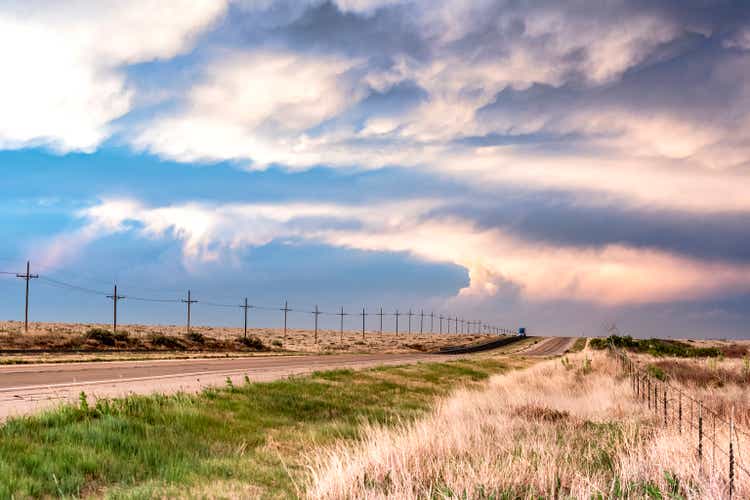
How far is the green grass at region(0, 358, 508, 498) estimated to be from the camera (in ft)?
25.4

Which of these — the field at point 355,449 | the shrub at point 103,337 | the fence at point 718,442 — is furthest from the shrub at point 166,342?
the fence at point 718,442

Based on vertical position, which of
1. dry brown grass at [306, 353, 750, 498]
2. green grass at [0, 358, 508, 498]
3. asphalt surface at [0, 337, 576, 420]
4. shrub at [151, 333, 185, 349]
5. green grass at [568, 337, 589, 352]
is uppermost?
dry brown grass at [306, 353, 750, 498]

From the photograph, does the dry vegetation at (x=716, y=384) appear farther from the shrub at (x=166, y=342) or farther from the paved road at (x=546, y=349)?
the paved road at (x=546, y=349)

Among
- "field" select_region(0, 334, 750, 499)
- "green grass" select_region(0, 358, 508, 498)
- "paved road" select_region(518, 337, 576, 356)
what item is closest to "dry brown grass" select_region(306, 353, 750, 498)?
"field" select_region(0, 334, 750, 499)

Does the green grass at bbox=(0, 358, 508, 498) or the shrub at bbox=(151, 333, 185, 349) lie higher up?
the green grass at bbox=(0, 358, 508, 498)

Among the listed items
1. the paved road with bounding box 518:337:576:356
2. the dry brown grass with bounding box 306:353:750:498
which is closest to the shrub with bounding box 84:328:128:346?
the dry brown grass with bounding box 306:353:750:498

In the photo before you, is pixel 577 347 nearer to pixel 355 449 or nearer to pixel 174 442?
pixel 174 442

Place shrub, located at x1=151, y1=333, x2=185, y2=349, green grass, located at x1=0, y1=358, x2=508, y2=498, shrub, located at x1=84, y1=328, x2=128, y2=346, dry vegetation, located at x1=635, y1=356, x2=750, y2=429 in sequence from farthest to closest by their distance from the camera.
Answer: shrub, located at x1=151, y1=333, x2=185, y2=349 → shrub, located at x1=84, y1=328, x2=128, y2=346 → dry vegetation, located at x1=635, y1=356, x2=750, y2=429 → green grass, located at x1=0, y1=358, x2=508, y2=498

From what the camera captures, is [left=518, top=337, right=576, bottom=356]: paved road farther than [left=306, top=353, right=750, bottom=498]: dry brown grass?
Yes

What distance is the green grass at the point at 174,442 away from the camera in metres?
7.75

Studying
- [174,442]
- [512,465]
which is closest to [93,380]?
[174,442]

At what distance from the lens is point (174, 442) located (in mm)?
10164

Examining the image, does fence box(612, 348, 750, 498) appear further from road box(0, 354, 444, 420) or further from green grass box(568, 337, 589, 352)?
green grass box(568, 337, 589, 352)

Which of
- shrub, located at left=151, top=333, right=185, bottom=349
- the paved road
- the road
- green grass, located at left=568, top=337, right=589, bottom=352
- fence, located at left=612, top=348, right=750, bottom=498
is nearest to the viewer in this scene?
fence, located at left=612, top=348, right=750, bottom=498
